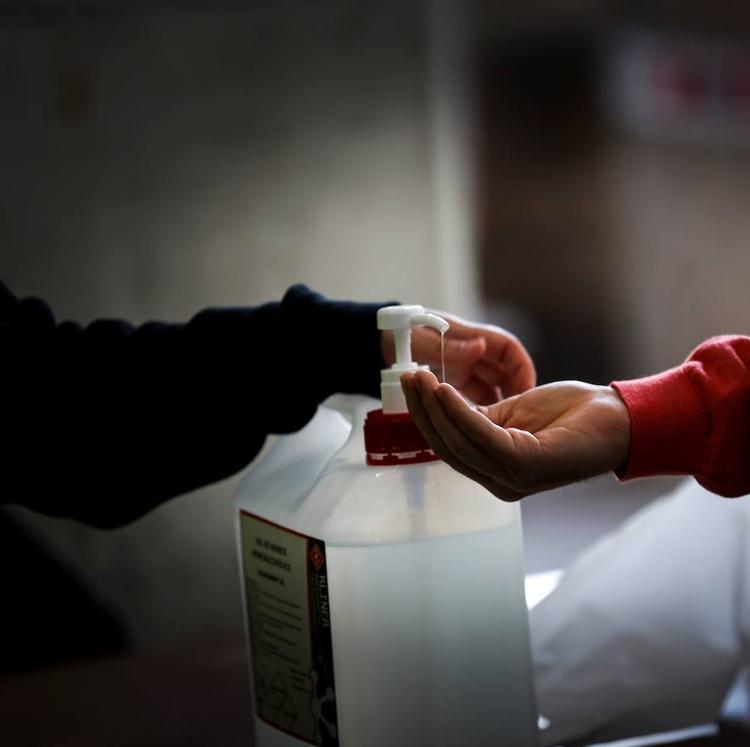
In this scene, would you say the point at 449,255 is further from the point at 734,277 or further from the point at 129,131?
the point at 734,277

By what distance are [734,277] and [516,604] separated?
394 centimetres

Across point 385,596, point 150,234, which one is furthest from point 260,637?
point 150,234

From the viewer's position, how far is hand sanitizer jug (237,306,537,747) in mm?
541

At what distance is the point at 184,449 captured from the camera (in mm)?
711

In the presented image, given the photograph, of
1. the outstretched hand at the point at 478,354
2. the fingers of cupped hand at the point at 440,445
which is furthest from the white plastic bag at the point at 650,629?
the fingers of cupped hand at the point at 440,445

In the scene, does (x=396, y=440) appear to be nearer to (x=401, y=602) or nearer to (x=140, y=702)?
(x=401, y=602)

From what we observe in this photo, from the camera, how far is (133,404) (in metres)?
0.71

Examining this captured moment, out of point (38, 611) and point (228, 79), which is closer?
point (38, 611)

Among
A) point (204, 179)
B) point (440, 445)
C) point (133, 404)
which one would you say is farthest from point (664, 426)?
point (204, 179)

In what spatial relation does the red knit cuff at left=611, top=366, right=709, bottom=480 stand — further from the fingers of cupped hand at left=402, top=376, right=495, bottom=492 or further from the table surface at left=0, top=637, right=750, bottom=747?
the table surface at left=0, top=637, right=750, bottom=747

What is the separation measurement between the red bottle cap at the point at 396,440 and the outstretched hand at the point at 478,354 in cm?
14

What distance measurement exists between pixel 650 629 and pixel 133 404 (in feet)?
1.23

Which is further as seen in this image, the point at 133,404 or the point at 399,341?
the point at 133,404

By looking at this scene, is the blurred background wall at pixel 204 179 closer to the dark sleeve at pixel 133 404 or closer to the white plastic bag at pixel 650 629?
the dark sleeve at pixel 133 404
